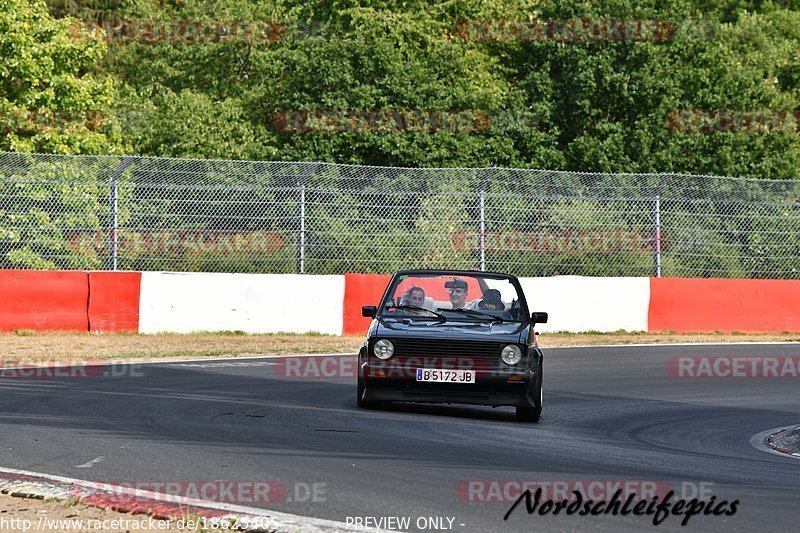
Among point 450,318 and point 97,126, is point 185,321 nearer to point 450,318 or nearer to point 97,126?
point 450,318

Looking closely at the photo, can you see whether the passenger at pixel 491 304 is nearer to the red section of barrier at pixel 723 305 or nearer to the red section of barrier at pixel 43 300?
the red section of barrier at pixel 43 300

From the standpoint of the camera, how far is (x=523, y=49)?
41781 millimetres

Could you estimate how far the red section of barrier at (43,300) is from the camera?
20.2 metres

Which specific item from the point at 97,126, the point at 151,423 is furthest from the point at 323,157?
the point at 151,423

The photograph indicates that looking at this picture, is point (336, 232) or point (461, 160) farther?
point (461, 160)

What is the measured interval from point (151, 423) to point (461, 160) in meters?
26.1

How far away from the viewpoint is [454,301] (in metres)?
12.6

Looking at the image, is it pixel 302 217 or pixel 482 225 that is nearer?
pixel 302 217

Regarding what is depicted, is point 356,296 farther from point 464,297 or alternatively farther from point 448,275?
point 464,297

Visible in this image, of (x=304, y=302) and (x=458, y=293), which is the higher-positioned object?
(x=458, y=293)

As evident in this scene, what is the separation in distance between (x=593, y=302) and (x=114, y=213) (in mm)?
8146

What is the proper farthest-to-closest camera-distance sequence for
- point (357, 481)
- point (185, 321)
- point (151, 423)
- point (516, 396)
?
point (185, 321), point (516, 396), point (151, 423), point (357, 481)

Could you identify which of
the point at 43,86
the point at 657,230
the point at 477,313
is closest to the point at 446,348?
the point at 477,313

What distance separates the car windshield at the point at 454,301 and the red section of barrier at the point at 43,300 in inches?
347
